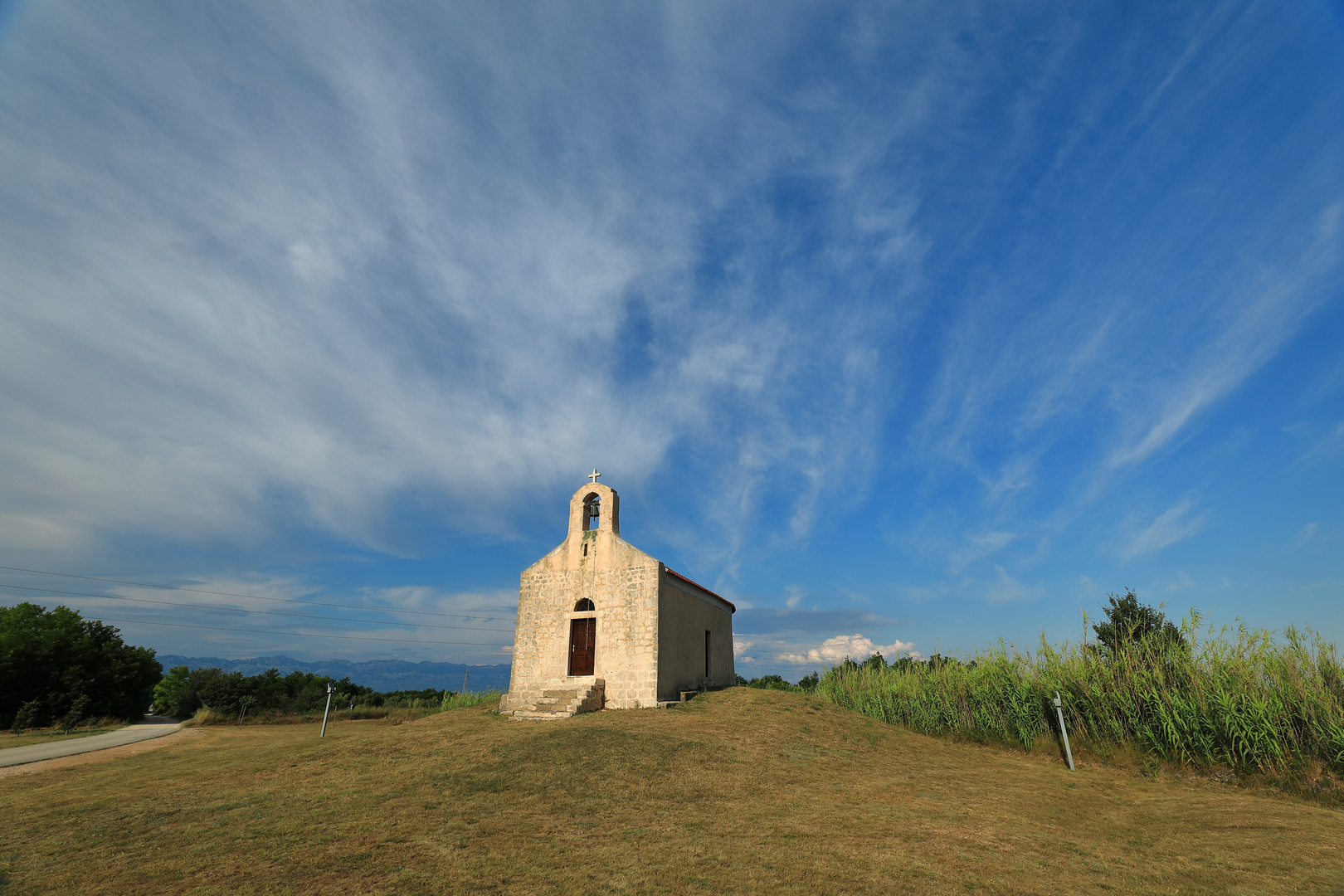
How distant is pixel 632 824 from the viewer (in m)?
8.90

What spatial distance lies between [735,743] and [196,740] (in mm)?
20186

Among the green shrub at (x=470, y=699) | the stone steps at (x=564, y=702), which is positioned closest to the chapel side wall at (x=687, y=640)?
the stone steps at (x=564, y=702)

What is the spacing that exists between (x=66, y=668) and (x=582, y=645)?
88.4ft

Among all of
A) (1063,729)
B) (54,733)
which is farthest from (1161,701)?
(54,733)

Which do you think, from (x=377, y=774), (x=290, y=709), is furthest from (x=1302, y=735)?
(x=290, y=709)

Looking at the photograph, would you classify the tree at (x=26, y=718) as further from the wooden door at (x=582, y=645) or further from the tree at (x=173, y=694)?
the wooden door at (x=582, y=645)

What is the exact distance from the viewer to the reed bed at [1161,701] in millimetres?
11617

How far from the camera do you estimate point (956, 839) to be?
845 cm

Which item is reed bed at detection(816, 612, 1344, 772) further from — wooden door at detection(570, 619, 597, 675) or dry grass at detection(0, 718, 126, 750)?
dry grass at detection(0, 718, 126, 750)

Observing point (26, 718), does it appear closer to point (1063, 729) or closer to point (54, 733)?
point (54, 733)

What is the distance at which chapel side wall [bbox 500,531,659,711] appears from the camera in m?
19.6

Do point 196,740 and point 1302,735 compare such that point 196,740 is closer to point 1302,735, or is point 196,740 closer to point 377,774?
point 377,774

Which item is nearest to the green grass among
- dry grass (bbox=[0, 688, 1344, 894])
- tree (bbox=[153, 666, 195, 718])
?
tree (bbox=[153, 666, 195, 718])

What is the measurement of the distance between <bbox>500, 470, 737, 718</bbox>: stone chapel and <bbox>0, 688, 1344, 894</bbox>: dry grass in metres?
4.51
